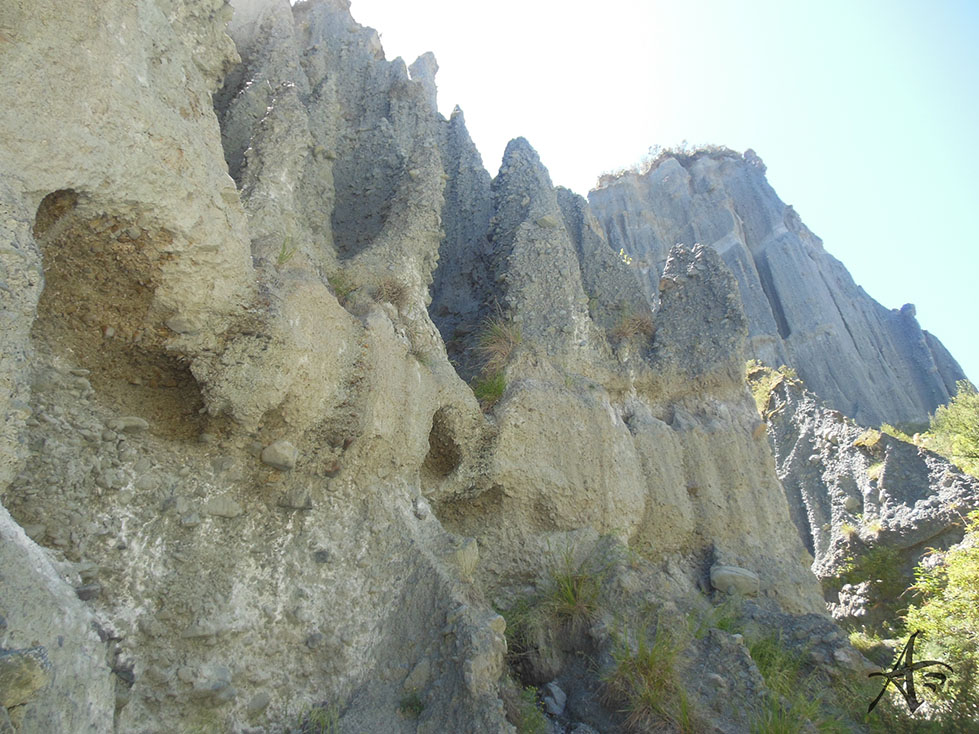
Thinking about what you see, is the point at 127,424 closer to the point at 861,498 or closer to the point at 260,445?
the point at 260,445

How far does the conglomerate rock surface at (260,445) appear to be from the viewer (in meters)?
3.70

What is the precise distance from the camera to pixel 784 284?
103ft

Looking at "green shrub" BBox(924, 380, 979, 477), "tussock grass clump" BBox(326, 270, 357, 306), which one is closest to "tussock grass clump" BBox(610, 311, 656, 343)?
"tussock grass clump" BBox(326, 270, 357, 306)

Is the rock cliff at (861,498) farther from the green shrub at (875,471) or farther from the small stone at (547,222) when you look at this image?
the small stone at (547,222)

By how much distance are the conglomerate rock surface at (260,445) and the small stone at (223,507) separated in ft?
0.05

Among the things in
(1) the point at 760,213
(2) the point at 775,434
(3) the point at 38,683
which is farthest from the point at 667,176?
(3) the point at 38,683

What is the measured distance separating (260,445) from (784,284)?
30551 mm

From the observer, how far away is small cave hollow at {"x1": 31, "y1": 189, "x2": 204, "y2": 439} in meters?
3.96

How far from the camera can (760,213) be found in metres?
33.8

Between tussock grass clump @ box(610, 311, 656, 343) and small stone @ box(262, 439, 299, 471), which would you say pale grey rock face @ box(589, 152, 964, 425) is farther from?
small stone @ box(262, 439, 299, 471)

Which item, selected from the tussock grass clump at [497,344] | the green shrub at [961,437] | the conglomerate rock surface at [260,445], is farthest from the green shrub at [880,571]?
the tussock grass clump at [497,344]

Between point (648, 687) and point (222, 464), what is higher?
point (222, 464)

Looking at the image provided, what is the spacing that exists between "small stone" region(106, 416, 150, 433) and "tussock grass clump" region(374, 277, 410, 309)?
2.68m

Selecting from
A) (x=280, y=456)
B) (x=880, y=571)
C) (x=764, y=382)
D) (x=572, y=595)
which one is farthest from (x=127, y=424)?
(x=764, y=382)
